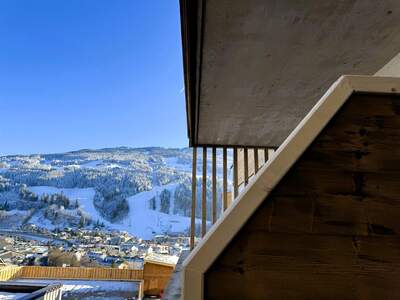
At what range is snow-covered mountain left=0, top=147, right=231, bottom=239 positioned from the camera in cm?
2431

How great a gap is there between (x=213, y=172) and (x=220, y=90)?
5.87 feet

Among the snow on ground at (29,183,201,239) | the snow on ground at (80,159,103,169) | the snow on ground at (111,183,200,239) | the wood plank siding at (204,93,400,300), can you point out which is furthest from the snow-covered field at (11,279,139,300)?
the snow on ground at (80,159,103,169)

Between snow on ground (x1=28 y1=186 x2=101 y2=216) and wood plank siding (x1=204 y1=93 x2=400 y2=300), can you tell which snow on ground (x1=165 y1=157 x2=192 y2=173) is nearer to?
snow on ground (x1=28 y1=186 x2=101 y2=216)

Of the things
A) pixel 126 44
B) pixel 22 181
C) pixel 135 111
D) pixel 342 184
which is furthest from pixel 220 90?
pixel 135 111

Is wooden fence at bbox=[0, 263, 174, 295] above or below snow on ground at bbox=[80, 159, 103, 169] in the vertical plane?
below

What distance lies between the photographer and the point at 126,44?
22.9 meters

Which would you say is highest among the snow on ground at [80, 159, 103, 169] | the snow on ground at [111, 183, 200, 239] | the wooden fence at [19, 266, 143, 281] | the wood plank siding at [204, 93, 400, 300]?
the snow on ground at [80, 159, 103, 169]

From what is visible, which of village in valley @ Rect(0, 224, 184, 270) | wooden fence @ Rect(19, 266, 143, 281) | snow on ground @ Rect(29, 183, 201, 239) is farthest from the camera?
snow on ground @ Rect(29, 183, 201, 239)

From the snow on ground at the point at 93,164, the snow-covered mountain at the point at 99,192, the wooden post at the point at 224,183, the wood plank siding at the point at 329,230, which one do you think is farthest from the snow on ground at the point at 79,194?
the wood plank siding at the point at 329,230

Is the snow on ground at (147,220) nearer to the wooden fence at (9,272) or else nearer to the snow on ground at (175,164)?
the snow on ground at (175,164)

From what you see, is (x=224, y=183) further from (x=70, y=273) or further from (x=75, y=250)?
(x=75, y=250)

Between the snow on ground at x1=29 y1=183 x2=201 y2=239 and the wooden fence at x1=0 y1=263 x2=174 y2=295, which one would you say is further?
the snow on ground at x1=29 y1=183 x2=201 y2=239

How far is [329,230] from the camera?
573 millimetres

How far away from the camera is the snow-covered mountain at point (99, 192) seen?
79.8 feet
